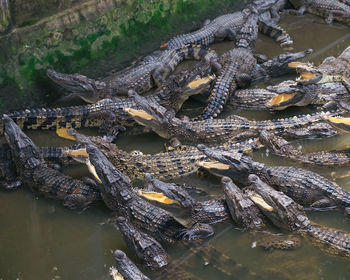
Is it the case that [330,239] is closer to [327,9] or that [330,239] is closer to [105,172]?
[105,172]

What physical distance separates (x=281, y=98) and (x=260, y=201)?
188 cm

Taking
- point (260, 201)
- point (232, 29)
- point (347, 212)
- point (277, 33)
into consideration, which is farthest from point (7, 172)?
point (277, 33)

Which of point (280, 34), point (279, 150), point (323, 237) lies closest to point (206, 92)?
point (279, 150)

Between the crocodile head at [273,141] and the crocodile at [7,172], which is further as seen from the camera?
the crocodile head at [273,141]

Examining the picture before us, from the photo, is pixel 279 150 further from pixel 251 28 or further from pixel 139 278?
pixel 251 28

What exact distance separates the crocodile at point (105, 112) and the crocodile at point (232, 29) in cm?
140

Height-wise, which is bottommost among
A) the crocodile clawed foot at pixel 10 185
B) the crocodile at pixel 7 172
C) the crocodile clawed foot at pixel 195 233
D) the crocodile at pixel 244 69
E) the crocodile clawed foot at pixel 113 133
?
the crocodile clawed foot at pixel 195 233

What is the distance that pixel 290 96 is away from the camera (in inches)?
242

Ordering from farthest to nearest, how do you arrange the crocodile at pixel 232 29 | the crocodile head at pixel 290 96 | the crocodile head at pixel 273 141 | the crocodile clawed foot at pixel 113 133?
the crocodile at pixel 232 29
the crocodile head at pixel 290 96
the crocodile clawed foot at pixel 113 133
the crocodile head at pixel 273 141

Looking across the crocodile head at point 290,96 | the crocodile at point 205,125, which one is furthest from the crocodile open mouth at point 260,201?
the crocodile head at point 290,96

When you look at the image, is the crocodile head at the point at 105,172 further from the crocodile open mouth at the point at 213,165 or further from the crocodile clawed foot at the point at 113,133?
the crocodile clawed foot at the point at 113,133

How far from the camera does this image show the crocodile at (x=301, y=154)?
5.30m

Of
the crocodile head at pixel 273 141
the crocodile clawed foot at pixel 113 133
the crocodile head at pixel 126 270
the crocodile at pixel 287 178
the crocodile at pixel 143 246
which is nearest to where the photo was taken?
the crocodile head at pixel 126 270

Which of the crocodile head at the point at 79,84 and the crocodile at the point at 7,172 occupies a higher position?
the crocodile head at the point at 79,84
